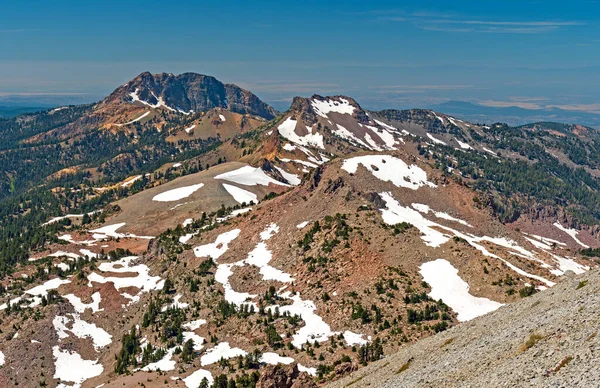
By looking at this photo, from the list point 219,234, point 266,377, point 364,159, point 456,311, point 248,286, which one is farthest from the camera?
point 364,159

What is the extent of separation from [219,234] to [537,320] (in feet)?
300

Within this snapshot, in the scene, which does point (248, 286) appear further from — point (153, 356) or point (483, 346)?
point (483, 346)

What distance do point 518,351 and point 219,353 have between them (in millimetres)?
51055

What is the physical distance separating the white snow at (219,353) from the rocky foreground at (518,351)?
23810 millimetres

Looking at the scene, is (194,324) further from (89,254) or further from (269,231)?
(89,254)

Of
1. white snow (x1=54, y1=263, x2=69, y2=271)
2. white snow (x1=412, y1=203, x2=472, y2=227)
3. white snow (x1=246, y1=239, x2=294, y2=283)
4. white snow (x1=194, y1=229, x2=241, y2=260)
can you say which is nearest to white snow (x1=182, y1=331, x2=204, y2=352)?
white snow (x1=246, y1=239, x2=294, y2=283)

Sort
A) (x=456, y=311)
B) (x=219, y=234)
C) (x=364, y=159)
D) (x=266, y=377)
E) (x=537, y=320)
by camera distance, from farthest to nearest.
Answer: (x=364, y=159), (x=219, y=234), (x=456, y=311), (x=266, y=377), (x=537, y=320)

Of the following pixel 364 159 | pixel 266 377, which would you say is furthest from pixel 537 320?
pixel 364 159

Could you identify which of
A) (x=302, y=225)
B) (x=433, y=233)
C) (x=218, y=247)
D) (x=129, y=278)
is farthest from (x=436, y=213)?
(x=129, y=278)

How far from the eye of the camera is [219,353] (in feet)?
247

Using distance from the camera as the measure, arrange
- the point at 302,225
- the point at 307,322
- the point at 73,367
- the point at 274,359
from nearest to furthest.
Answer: the point at 274,359 < the point at 307,322 < the point at 73,367 < the point at 302,225

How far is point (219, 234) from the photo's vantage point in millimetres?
122438

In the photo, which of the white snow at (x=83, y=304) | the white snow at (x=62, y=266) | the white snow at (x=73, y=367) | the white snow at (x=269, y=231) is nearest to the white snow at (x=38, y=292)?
the white snow at (x=83, y=304)

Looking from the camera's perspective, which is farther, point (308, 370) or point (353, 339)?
point (353, 339)
